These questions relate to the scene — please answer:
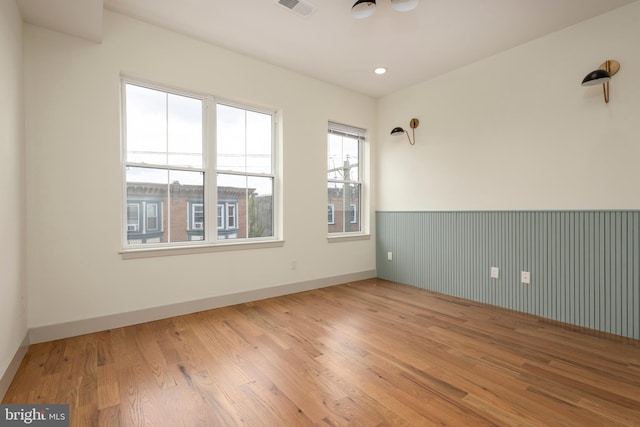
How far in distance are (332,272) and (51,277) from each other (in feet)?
10.0

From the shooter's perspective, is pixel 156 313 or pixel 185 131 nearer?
pixel 156 313

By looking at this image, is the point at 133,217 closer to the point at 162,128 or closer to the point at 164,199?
the point at 164,199

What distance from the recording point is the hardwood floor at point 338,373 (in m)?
1.64

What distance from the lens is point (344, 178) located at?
4734 mm

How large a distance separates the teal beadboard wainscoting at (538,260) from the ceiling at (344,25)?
1.83 meters

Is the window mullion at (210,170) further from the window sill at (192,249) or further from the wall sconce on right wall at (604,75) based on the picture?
the wall sconce on right wall at (604,75)

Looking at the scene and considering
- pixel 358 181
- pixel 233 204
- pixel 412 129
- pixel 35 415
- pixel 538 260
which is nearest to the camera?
pixel 35 415

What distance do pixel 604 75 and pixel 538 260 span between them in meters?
1.75

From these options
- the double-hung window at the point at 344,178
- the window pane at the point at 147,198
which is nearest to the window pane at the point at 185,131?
the window pane at the point at 147,198

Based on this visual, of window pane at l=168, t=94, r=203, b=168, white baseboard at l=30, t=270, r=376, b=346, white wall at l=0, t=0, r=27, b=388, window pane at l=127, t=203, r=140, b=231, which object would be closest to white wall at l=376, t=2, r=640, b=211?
white baseboard at l=30, t=270, r=376, b=346

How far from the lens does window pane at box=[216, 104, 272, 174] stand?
355 centimetres

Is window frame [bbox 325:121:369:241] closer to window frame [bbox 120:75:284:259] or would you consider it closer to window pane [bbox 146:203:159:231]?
window frame [bbox 120:75:284:259]

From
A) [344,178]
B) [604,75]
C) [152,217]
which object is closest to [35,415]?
[152,217]

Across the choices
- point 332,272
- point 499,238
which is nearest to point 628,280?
point 499,238
